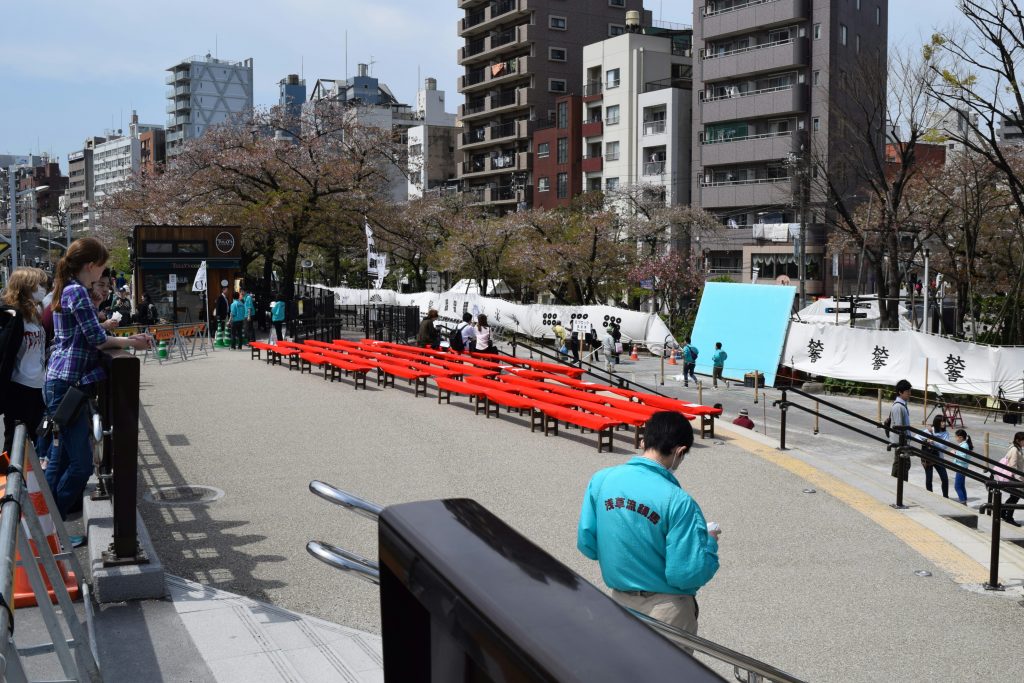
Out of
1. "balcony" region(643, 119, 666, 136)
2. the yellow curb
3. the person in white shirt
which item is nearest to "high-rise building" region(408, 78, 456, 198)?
"balcony" region(643, 119, 666, 136)

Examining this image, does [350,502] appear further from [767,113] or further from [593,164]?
[593,164]

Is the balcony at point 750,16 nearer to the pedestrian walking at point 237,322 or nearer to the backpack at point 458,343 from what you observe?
the pedestrian walking at point 237,322

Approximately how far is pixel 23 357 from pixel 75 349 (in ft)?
1.24

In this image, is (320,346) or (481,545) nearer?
(481,545)

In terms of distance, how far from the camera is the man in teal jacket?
4.03 m

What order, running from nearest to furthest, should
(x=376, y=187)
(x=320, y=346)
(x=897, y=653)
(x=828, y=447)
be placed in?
(x=897, y=653)
(x=828, y=447)
(x=320, y=346)
(x=376, y=187)

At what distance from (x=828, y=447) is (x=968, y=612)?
38.9 ft

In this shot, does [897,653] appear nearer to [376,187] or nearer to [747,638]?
[747,638]

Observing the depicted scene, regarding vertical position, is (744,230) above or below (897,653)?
above

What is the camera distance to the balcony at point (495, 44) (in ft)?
227

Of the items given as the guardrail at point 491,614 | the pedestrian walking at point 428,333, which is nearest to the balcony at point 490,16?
the pedestrian walking at point 428,333

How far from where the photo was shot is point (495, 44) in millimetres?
72938

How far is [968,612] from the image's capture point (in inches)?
281

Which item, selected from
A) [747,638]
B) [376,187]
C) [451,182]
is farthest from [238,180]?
[451,182]
